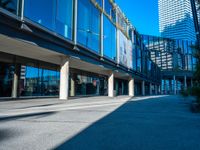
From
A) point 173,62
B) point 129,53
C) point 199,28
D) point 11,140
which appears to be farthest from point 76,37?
point 173,62

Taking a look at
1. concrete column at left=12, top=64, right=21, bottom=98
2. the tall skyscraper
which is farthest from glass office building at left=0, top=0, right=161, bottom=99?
the tall skyscraper

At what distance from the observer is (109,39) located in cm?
2784

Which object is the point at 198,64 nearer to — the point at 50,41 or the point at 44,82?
the point at 50,41

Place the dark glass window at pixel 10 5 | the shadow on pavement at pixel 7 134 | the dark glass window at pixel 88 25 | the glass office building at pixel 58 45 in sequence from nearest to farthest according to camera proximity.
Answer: the shadow on pavement at pixel 7 134 < the dark glass window at pixel 10 5 < the glass office building at pixel 58 45 < the dark glass window at pixel 88 25

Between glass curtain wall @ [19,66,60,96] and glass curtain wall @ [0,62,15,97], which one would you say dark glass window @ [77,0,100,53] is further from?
glass curtain wall @ [0,62,15,97]

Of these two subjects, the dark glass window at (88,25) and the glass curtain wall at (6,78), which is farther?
the dark glass window at (88,25)

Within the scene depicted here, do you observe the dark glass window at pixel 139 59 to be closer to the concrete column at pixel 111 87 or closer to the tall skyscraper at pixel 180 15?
the tall skyscraper at pixel 180 15

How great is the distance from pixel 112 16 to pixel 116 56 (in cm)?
549

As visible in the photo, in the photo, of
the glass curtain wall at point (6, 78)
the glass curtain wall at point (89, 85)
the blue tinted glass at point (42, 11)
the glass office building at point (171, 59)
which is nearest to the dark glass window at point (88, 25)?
the blue tinted glass at point (42, 11)

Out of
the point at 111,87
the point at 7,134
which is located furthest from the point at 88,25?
the point at 7,134

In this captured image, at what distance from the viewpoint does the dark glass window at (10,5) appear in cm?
1154

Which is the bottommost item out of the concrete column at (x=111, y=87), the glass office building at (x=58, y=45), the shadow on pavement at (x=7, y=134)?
the shadow on pavement at (x=7, y=134)

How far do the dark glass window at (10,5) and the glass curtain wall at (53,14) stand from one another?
2.52ft

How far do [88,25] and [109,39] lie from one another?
637cm
